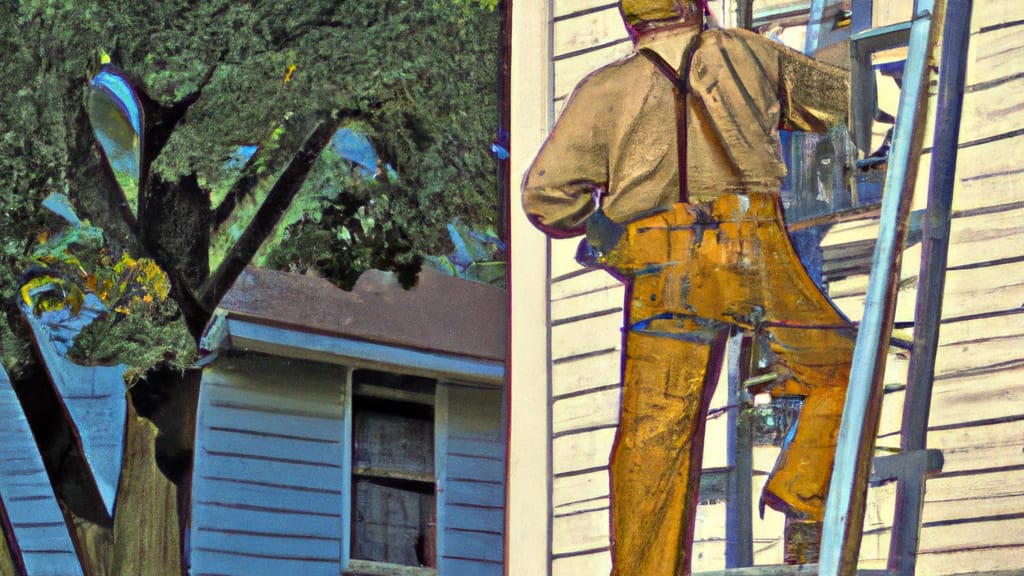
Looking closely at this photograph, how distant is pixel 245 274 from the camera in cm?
→ 645

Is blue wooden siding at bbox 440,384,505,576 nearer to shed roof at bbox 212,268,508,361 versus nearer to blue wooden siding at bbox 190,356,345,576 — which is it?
shed roof at bbox 212,268,508,361

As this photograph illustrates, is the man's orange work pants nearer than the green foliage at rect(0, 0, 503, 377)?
Yes

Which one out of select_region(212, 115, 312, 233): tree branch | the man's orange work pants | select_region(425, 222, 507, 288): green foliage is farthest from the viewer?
select_region(212, 115, 312, 233): tree branch

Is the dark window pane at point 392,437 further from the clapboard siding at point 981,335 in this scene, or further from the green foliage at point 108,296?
the clapboard siding at point 981,335

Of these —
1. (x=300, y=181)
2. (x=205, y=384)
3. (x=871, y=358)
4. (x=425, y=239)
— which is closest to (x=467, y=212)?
(x=425, y=239)

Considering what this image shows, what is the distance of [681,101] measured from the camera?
577cm

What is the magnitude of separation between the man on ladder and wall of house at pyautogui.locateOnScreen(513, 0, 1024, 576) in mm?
98

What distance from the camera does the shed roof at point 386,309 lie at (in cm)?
618

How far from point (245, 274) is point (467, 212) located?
96 cm

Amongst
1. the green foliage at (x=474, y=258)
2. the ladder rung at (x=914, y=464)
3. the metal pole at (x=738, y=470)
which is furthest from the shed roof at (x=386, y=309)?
the ladder rung at (x=914, y=464)

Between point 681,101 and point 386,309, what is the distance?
4.80 ft

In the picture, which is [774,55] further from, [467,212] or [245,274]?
[245,274]

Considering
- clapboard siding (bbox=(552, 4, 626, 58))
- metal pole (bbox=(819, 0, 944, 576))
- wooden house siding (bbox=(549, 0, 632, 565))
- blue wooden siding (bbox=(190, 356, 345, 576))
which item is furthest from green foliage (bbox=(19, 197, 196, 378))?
metal pole (bbox=(819, 0, 944, 576))

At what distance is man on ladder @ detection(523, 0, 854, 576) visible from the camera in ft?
18.0
